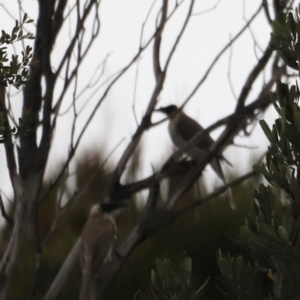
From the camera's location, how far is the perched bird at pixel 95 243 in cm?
470

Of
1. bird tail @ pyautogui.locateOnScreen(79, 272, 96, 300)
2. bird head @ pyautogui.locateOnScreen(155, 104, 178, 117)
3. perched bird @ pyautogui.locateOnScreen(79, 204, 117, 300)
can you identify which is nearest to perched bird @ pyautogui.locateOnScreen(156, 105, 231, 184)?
bird head @ pyautogui.locateOnScreen(155, 104, 178, 117)

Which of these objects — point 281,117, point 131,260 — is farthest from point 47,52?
point 131,260

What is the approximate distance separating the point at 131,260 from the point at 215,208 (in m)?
0.94

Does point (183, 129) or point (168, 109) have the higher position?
point (168, 109)

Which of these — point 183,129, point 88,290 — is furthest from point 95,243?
point 183,129

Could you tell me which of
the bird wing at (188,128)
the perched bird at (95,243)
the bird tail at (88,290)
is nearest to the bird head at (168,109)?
the bird wing at (188,128)

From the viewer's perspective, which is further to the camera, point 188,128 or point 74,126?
point 188,128

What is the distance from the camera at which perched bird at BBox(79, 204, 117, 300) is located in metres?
4.70

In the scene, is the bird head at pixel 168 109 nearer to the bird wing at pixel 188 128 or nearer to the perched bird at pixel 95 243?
the bird wing at pixel 188 128

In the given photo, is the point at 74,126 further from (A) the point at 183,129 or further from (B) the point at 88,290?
(A) the point at 183,129

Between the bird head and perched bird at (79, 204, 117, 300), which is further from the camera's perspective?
the bird head

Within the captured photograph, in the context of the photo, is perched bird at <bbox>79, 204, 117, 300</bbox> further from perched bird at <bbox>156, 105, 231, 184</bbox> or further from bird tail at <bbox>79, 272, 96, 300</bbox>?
perched bird at <bbox>156, 105, 231, 184</bbox>

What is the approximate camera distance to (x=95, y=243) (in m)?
5.43

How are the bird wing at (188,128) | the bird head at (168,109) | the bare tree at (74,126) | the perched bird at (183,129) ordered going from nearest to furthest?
the bare tree at (74,126) → the perched bird at (183,129) → the bird wing at (188,128) → the bird head at (168,109)
